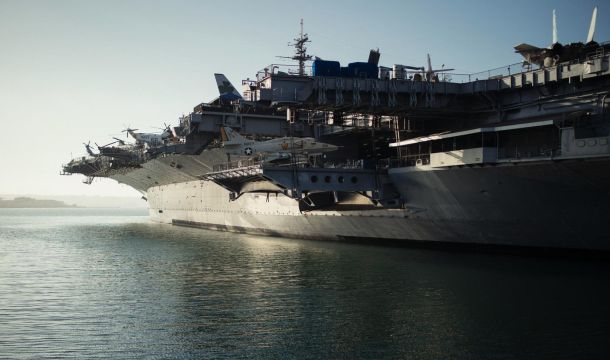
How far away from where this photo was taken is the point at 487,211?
1027 inches

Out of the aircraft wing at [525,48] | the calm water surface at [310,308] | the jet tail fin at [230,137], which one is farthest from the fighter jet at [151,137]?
the aircraft wing at [525,48]

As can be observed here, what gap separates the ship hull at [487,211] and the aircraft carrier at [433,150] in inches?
2.3

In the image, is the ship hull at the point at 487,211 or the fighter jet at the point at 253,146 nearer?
the ship hull at the point at 487,211

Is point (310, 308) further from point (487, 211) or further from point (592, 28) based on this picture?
point (592, 28)

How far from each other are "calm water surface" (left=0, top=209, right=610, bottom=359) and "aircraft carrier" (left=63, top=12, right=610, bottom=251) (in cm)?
220

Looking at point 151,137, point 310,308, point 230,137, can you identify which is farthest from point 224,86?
point 310,308

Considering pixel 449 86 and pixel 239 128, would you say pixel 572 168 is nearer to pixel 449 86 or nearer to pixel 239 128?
pixel 449 86

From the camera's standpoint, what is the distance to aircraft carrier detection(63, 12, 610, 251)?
2288cm

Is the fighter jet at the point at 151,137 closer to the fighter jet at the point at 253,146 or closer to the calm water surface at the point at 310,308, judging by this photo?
the fighter jet at the point at 253,146

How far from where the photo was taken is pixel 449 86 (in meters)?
29.3

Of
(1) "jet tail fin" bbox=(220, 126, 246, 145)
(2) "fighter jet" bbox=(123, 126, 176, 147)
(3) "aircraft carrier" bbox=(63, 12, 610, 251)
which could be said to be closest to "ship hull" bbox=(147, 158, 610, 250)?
(3) "aircraft carrier" bbox=(63, 12, 610, 251)

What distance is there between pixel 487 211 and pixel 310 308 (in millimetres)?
13121

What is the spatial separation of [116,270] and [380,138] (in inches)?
761

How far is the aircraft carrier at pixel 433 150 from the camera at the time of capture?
75.0ft
